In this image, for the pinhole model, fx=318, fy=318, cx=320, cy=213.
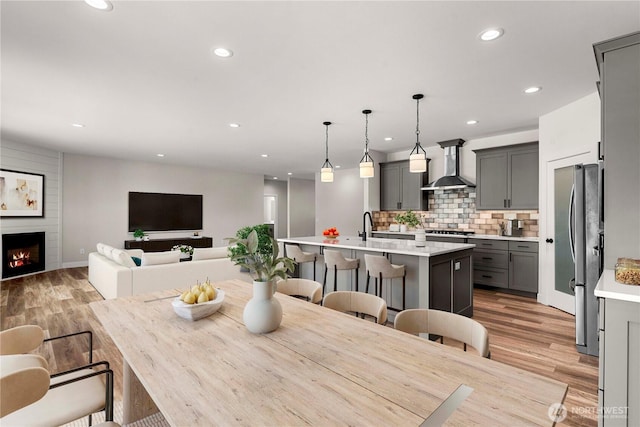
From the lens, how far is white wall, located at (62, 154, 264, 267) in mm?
7418

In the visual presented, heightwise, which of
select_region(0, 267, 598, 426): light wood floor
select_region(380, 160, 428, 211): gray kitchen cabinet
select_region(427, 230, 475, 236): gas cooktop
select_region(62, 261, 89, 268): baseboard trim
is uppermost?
select_region(380, 160, 428, 211): gray kitchen cabinet

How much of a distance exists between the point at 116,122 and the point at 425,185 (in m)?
5.69

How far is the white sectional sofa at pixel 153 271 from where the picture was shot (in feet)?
13.1

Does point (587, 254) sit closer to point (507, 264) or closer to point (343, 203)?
point (507, 264)

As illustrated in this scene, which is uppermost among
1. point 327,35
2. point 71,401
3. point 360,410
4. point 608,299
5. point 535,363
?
point 327,35

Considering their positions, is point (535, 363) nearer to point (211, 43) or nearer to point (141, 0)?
point (211, 43)

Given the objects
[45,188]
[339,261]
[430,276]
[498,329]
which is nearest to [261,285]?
[430,276]

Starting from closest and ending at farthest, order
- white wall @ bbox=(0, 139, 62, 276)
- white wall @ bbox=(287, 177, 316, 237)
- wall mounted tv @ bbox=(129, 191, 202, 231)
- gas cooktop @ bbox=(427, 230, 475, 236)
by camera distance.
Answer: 1. gas cooktop @ bbox=(427, 230, 475, 236)
2. white wall @ bbox=(0, 139, 62, 276)
3. wall mounted tv @ bbox=(129, 191, 202, 231)
4. white wall @ bbox=(287, 177, 316, 237)

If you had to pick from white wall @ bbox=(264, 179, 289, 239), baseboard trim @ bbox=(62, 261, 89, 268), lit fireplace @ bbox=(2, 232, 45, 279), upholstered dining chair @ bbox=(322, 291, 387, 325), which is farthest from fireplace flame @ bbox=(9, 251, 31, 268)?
white wall @ bbox=(264, 179, 289, 239)

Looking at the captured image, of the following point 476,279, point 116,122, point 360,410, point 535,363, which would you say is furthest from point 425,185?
point 360,410

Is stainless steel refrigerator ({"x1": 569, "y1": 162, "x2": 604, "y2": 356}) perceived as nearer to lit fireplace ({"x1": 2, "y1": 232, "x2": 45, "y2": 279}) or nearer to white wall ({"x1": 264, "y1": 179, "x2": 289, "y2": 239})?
lit fireplace ({"x1": 2, "y1": 232, "x2": 45, "y2": 279})

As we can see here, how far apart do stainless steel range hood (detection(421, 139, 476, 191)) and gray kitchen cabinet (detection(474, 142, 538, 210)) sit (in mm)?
336

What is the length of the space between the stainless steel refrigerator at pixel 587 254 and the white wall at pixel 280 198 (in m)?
10.9

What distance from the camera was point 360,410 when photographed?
0.89 meters
